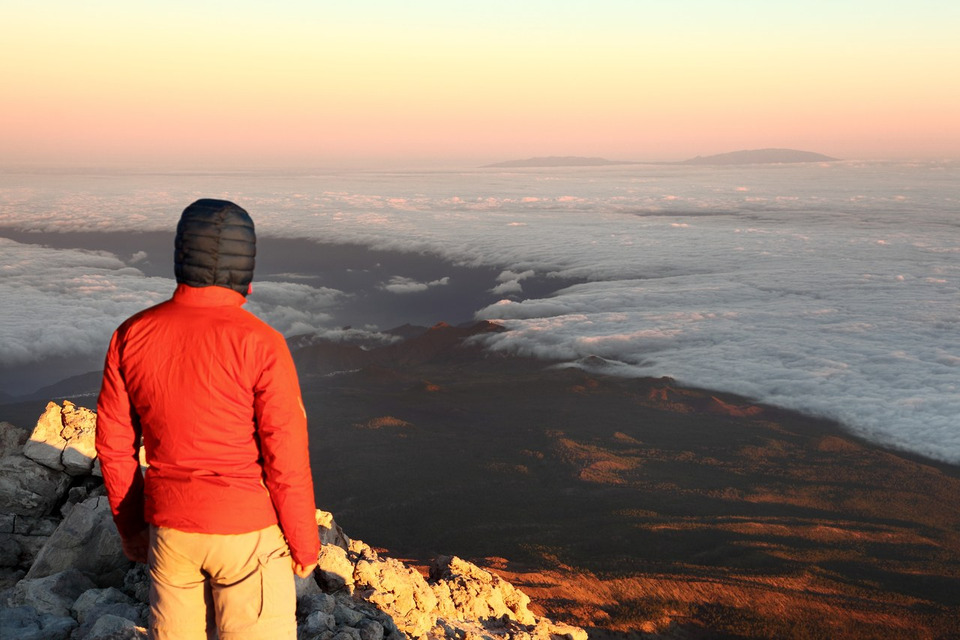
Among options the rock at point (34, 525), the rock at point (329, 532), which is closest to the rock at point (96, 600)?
the rock at point (329, 532)

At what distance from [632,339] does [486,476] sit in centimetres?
6563

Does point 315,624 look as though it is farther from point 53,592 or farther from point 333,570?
point 53,592

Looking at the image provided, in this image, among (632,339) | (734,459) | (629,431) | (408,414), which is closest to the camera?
(734,459)

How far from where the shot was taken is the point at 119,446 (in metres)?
3.56

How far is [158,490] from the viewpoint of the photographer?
137 inches

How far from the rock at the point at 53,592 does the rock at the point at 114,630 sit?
3.68 feet

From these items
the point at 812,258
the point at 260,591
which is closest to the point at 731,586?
the point at 260,591

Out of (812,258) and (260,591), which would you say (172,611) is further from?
(812,258)

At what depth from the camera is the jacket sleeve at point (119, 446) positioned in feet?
11.3

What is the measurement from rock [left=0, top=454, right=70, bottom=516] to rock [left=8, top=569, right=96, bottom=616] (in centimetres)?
418

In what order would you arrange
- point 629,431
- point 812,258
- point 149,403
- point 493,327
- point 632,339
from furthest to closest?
1. point 812,258
2. point 493,327
3. point 632,339
4. point 629,431
5. point 149,403

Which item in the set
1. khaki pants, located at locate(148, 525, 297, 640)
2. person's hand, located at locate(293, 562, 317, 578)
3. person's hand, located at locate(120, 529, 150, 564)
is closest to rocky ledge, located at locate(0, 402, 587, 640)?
person's hand, located at locate(120, 529, 150, 564)

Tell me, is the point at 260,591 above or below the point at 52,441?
above

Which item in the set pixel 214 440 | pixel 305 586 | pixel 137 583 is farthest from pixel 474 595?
pixel 214 440
